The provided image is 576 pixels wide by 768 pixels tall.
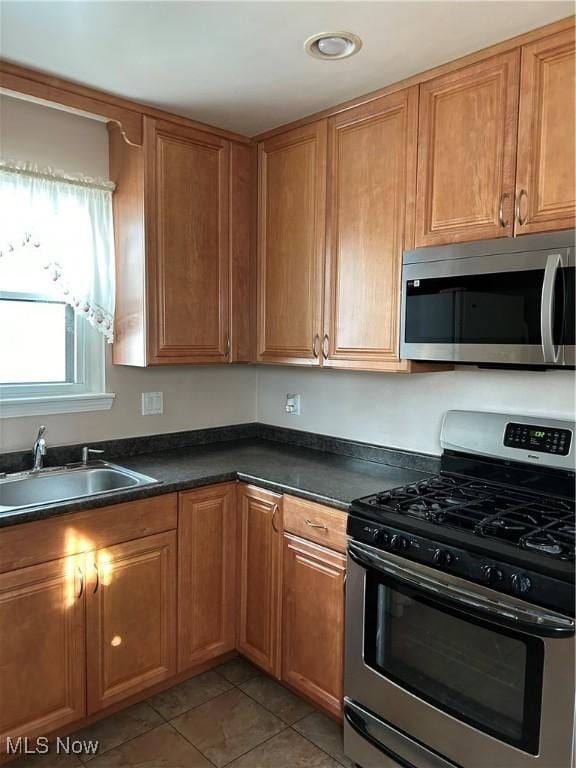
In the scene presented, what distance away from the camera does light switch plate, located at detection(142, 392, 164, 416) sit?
2815 mm

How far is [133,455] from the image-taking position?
275 cm

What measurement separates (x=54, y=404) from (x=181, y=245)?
35.0 inches

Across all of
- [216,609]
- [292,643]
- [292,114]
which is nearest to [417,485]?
[292,643]

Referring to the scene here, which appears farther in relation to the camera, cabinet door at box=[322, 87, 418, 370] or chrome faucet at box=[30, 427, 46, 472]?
chrome faucet at box=[30, 427, 46, 472]

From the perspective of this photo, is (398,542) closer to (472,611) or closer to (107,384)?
(472,611)

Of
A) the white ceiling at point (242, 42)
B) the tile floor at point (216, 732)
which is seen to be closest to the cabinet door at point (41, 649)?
the tile floor at point (216, 732)

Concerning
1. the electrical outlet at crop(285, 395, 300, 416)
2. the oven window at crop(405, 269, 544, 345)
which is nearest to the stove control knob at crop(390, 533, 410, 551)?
the oven window at crop(405, 269, 544, 345)

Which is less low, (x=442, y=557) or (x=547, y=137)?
(x=547, y=137)

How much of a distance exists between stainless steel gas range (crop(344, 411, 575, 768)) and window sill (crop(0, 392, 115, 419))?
1.31 m

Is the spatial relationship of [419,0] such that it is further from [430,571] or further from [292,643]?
[292,643]

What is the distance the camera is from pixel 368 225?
7.62 feet

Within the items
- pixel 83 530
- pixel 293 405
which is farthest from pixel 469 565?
pixel 293 405

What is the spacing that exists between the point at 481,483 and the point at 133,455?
1.56 m

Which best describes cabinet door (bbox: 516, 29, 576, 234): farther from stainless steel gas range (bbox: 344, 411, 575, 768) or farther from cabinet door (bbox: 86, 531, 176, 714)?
cabinet door (bbox: 86, 531, 176, 714)
